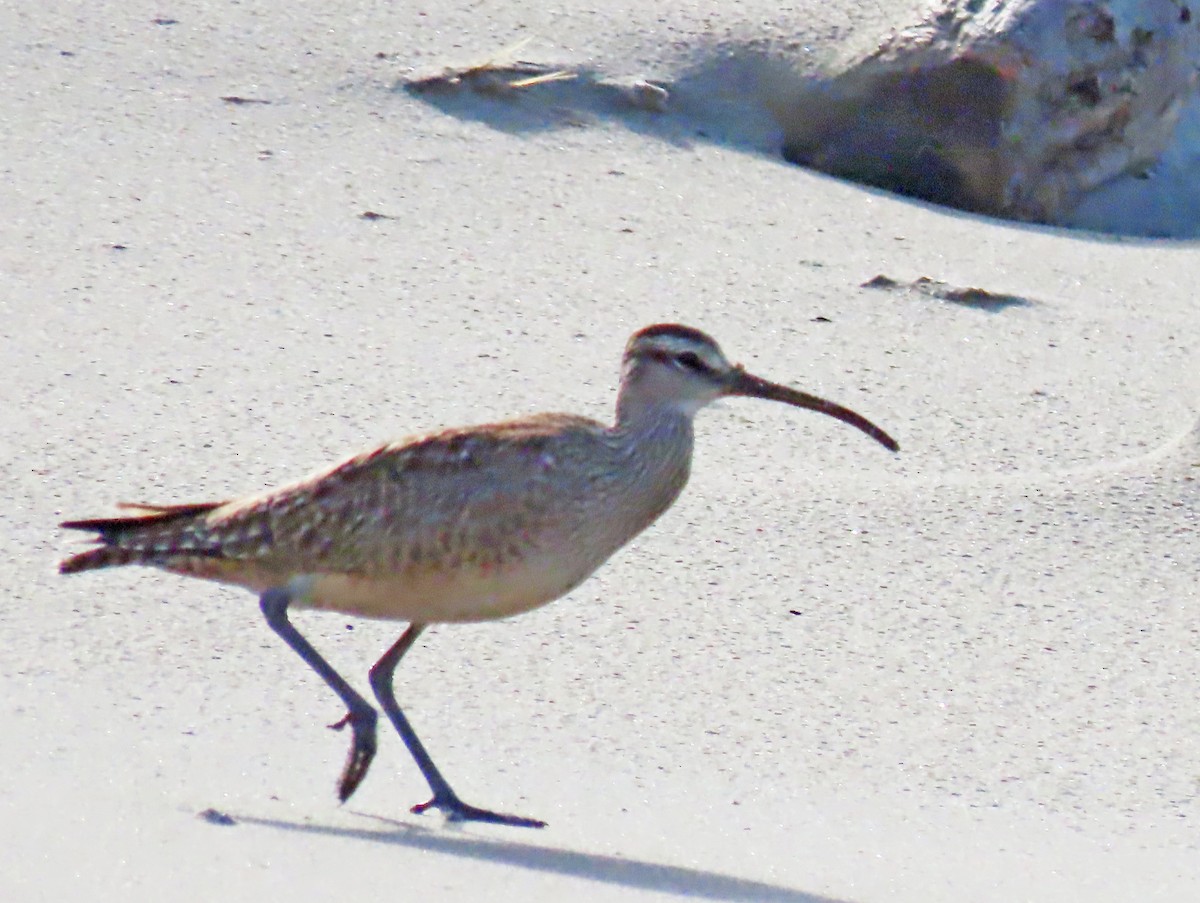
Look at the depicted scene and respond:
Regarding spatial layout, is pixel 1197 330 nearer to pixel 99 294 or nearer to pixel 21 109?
pixel 99 294

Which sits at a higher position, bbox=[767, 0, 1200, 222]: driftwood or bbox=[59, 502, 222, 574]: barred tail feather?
bbox=[767, 0, 1200, 222]: driftwood

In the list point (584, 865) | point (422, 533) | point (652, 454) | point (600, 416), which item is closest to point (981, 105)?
point (600, 416)

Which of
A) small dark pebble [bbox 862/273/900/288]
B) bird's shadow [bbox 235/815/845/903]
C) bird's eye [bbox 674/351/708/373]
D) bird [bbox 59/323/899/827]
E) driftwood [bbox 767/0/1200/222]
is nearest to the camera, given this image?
bird's shadow [bbox 235/815/845/903]

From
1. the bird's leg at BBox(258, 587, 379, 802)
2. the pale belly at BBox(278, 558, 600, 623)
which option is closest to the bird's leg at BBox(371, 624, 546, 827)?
the bird's leg at BBox(258, 587, 379, 802)

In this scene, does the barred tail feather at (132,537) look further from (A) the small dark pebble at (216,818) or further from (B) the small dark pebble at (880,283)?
(B) the small dark pebble at (880,283)

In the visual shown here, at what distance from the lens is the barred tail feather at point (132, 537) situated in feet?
17.3

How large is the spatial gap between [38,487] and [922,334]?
11.5 ft

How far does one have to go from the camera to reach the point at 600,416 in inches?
297

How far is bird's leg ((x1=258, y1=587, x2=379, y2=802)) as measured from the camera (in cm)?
496

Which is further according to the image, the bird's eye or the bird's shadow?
the bird's eye

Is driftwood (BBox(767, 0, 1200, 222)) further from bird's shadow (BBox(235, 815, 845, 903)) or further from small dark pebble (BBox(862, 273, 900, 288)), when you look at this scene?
bird's shadow (BBox(235, 815, 845, 903))

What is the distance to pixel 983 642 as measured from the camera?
6242 millimetres

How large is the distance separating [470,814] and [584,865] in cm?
45

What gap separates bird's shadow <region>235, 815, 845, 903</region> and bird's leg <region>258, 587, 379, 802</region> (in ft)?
0.72
